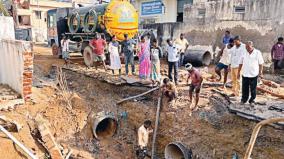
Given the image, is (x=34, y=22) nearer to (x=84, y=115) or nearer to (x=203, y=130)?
(x=84, y=115)

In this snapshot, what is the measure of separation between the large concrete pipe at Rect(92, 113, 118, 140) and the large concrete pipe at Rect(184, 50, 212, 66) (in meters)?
5.28

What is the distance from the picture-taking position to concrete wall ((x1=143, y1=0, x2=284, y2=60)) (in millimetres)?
11234

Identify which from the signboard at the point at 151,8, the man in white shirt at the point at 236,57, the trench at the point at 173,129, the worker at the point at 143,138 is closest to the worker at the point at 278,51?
the man in white shirt at the point at 236,57

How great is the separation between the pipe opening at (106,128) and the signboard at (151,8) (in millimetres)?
11200

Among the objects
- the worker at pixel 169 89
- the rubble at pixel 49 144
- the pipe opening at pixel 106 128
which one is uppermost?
the worker at pixel 169 89

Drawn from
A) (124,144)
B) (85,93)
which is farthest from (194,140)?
(85,93)

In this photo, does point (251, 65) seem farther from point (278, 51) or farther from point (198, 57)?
point (198, 57)

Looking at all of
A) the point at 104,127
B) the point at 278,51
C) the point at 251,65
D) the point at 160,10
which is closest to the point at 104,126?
the point at 104,127

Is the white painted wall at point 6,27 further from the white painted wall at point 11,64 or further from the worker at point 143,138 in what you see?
the worker at point 143,138

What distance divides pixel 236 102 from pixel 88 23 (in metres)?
8.27

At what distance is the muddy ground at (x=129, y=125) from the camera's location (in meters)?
6.17

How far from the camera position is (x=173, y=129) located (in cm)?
744

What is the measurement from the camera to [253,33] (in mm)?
11914

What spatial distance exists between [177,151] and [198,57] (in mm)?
6174
